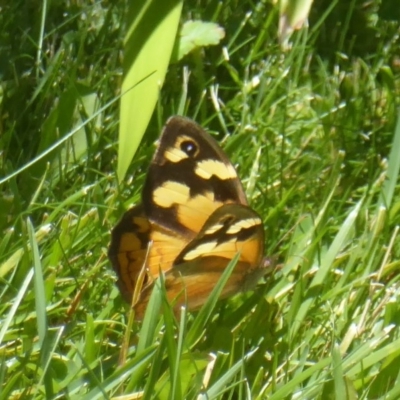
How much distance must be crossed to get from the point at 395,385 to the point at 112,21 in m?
1.49

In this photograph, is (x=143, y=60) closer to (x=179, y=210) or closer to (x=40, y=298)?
(x=179, y=210)

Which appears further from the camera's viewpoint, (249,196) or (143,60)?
(249,196)

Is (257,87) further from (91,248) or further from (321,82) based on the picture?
(91,248)

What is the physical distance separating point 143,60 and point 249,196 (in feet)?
1.81

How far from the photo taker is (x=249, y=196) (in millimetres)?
2344

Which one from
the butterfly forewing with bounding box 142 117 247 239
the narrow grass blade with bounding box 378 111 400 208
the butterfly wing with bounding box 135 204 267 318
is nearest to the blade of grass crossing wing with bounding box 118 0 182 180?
the butterfly forewing with bounding box 142 117 247 239

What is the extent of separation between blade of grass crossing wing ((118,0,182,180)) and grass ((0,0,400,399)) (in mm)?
132

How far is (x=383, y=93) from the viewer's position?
2.80 m

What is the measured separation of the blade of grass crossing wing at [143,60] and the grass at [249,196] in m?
0.13

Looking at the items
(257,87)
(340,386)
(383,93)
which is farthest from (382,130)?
(340,386)

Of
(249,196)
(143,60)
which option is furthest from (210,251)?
(249,196)

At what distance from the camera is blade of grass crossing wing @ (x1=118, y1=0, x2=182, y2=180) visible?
1.85 metres

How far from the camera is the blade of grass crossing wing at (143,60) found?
185cm

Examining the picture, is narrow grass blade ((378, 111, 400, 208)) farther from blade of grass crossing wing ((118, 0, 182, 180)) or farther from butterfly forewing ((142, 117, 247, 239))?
blade of grass crossing wing ((118, 0, 182, 180))
